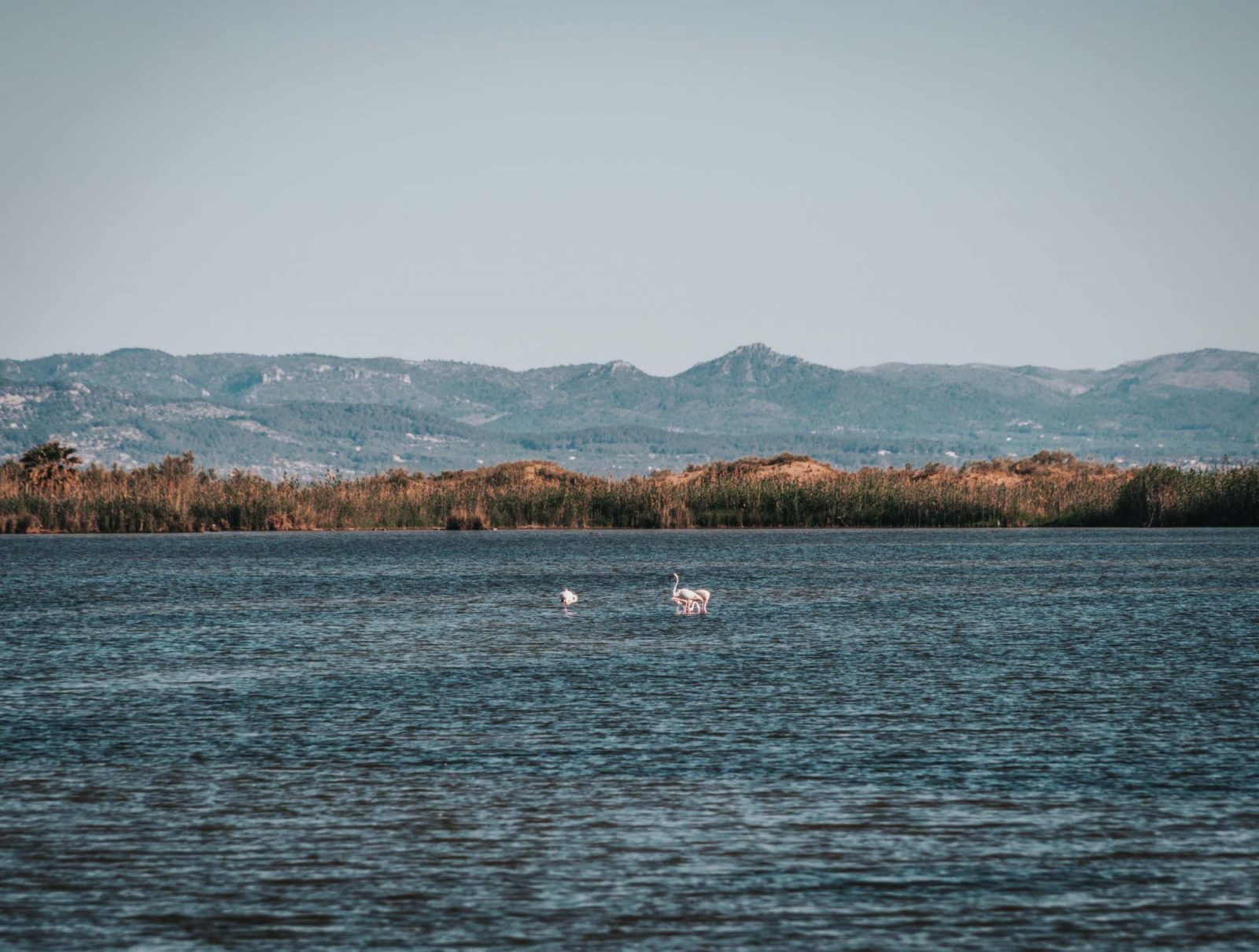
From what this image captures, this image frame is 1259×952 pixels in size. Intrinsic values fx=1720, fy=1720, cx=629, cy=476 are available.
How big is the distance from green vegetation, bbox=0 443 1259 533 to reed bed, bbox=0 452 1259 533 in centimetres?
7

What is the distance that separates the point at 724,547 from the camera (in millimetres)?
65000

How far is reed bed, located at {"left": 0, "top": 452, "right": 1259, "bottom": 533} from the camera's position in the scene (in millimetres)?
74562

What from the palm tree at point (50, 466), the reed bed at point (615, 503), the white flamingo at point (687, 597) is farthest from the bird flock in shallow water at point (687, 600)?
the palm tree at point (50, 466)

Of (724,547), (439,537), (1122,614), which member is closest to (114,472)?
(439,537)

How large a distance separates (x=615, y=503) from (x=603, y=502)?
0.72 m

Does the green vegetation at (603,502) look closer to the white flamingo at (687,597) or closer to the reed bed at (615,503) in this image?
the reed bed at (615,503)

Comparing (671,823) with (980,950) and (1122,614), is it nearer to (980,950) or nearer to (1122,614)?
(980,950)

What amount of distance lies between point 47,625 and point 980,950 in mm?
25582

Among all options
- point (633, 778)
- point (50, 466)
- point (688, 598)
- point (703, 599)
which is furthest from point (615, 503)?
point (633, 778)

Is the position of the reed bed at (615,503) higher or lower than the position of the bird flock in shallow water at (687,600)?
higher

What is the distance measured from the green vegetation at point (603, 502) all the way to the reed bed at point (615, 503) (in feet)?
0.22

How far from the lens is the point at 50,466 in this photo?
8094 cm

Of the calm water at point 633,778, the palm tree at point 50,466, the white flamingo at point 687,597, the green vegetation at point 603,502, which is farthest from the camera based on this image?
the palm tree at point 50,466

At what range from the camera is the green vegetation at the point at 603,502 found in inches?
2936
